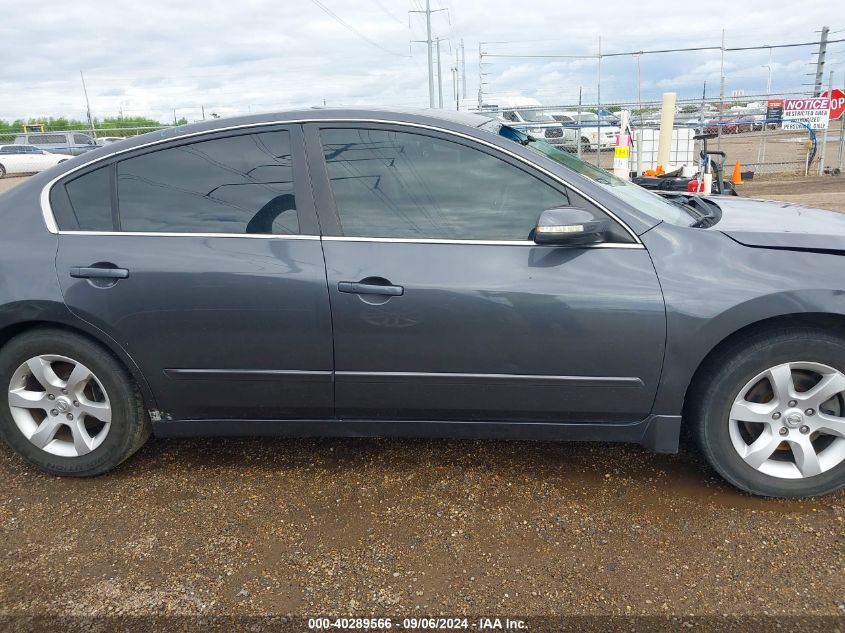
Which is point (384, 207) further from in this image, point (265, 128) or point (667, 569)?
point (667, 569)

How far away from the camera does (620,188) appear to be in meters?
3.04

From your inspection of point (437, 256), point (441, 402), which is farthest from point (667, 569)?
point (437, 256)

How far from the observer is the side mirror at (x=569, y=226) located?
2557 millimetres

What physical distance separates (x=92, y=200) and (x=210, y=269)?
694mm

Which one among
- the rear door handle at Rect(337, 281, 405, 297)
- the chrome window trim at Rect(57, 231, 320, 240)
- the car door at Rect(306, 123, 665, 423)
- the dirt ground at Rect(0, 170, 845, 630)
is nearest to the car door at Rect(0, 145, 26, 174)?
the dirt ground at Rect(0, 170, 845, 630)

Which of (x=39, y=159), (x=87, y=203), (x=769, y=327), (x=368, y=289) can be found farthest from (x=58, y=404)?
(x=39, y=159)

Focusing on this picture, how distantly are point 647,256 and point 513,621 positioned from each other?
1.48 meters

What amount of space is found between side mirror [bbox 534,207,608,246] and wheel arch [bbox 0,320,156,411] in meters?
1.89

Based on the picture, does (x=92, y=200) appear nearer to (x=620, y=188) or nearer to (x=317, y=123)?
(x=317, y=123)

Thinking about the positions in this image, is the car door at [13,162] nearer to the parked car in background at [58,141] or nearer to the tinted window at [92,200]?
the parked car in background at [58,141]

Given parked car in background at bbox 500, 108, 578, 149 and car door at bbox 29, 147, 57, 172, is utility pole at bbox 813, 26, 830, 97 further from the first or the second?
car door at bbox 29, 147, 57, 172

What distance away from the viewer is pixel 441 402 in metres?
2.82

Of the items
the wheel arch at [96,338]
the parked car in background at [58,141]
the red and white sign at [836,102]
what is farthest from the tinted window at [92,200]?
the parked car in background at [58,141]

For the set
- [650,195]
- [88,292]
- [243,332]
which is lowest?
[243,332]
